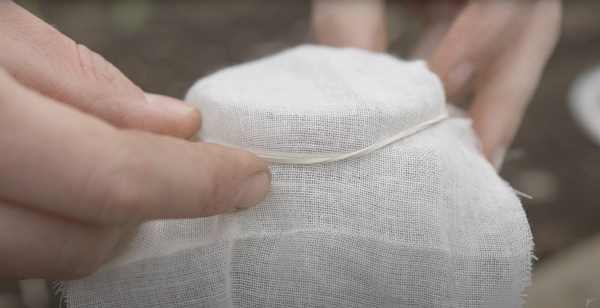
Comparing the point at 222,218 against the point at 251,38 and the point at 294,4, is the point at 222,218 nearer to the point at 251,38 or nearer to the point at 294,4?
the point at 251,38

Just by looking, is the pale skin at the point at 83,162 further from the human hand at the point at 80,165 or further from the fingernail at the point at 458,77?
the fingernail at the point at 458,77

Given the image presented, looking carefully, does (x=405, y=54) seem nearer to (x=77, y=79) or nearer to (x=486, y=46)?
(x=486, y=46)

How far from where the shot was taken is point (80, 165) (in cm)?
33

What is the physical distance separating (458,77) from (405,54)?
720 millimetres

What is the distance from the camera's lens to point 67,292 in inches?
18.6

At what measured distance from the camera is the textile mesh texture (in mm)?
469

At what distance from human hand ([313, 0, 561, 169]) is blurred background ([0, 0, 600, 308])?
13 cm

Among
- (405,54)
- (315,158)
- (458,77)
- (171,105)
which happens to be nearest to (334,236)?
(315,158)

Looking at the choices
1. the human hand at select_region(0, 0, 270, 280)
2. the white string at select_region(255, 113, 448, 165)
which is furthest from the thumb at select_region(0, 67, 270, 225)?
the white string at select_region(255, 113, 448, 165)

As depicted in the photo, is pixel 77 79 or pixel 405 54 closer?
pixel 77 79

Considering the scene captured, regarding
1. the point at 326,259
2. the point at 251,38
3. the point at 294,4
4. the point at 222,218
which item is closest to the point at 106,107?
the point at 222,218

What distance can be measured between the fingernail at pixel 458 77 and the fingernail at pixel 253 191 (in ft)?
1.25

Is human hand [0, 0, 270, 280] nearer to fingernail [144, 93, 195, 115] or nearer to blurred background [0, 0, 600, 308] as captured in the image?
fingernail [144, 93, 195, 115]

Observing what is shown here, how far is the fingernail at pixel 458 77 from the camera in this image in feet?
2.27
